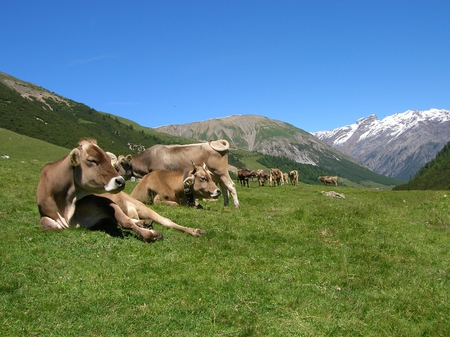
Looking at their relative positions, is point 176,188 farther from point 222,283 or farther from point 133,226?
point 222,283

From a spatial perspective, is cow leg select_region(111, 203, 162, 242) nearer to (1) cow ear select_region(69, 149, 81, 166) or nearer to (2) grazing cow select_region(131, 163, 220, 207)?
(1) cow ear select_region(69, 149, 81, 166)

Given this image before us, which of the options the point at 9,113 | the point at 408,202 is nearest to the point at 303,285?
the point at 408,202

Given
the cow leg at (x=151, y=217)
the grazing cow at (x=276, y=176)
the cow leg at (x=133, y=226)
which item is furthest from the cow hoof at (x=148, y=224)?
the grazing cow at (x=276, y=176)

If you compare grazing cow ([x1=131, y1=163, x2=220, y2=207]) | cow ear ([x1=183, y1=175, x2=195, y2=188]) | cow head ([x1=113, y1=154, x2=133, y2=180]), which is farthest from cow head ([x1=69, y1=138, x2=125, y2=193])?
cow head ([x1=113, y1=154, x2=133, y2=180])

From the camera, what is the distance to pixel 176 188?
1617cm

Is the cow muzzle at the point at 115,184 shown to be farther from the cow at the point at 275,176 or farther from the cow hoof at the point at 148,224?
the cow at the point at 275,176

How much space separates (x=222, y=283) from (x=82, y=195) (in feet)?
13.8

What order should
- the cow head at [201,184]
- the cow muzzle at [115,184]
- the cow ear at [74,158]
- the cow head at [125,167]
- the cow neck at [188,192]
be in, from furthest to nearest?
1. the cow head at [125,167]
2. the cow head at [201,184]
3. the cow neck at [188,192]
4. the cow ear at [74,158]
5. the cow muzzle at [115,184]

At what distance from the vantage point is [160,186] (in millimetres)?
16172

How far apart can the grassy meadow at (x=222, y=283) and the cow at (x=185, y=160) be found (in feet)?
24.1

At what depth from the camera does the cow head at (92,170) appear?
8.89m

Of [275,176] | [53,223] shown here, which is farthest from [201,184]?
[275,176]

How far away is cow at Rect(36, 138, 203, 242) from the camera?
9094 millimetres

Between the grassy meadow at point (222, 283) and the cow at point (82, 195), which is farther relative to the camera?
the cow at point (82, 195)
